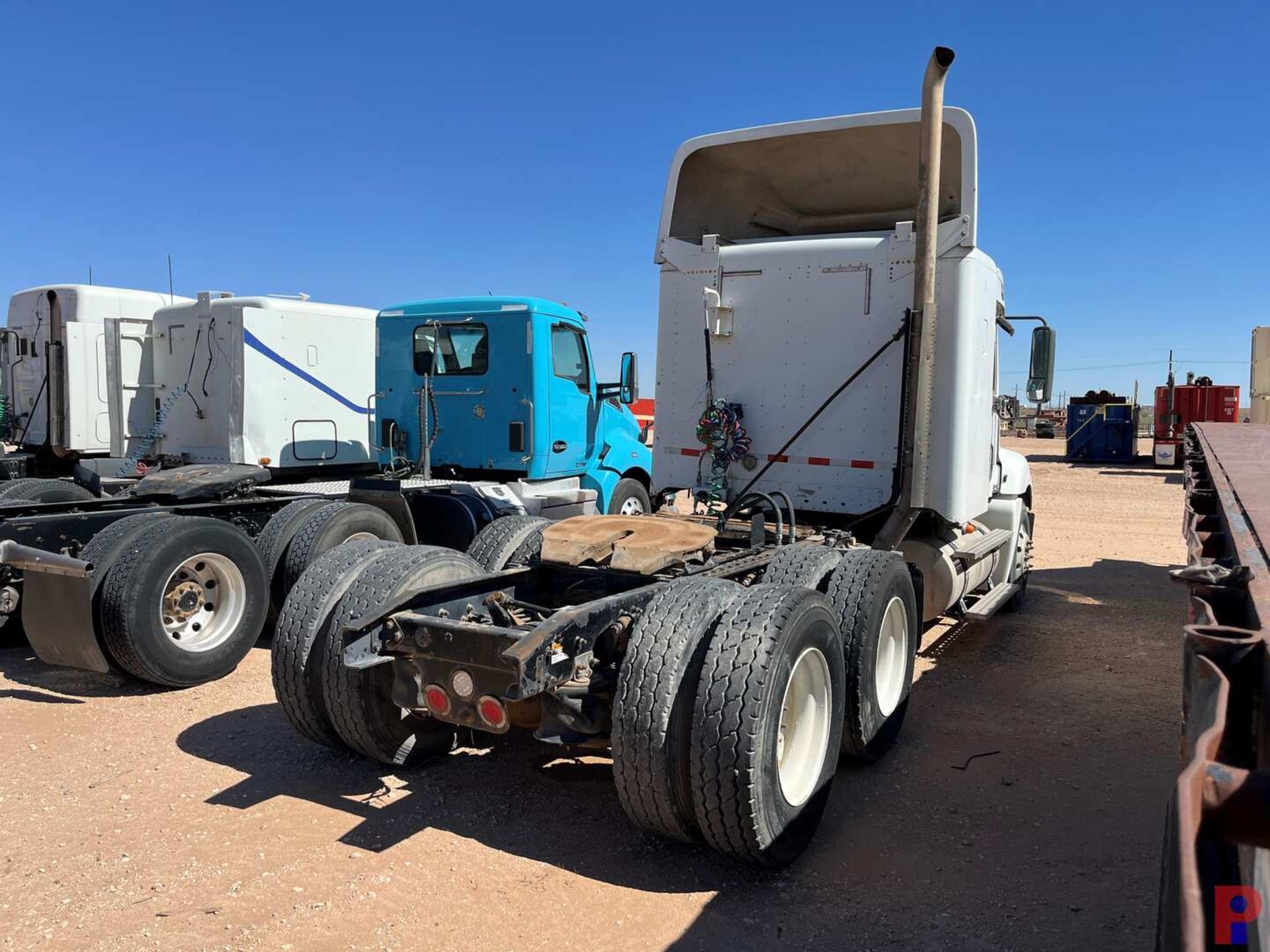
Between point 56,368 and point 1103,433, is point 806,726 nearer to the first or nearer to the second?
point 56,368

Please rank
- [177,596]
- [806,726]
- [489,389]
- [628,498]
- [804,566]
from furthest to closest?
[628,498]
[489,389]
[177,596]
[804,566]
[806,726]

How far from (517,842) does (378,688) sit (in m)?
0.92

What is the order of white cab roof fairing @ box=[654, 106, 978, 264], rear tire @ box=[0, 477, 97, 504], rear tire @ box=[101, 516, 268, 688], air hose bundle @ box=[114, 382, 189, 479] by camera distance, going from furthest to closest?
air hose bundle @ box=[114, 382, 189, 479] → rear tire @ box=[0, 477, 97, 504] → white cab roof fairing @ box=[654, 106, 978, 264] → rear tire @ box=[101, 516, 268, 688]

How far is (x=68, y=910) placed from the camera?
342cm

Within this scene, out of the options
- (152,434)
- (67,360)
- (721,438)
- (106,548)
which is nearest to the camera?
(106,548)

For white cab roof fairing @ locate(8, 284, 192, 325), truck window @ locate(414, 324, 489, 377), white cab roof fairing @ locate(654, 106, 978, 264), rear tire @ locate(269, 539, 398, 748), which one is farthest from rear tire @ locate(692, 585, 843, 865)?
white cab roof fairing @ locate(8, 284, 192, 325)

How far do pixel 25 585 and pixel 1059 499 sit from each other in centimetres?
1881

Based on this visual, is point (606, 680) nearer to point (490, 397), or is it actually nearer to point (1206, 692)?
point (1206, 692)

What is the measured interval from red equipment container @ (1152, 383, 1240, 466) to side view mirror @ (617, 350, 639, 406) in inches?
897

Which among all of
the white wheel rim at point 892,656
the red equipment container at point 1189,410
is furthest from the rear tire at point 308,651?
the red equipment container at point 1189,410

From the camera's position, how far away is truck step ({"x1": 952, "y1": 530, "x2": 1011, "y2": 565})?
21.7ft

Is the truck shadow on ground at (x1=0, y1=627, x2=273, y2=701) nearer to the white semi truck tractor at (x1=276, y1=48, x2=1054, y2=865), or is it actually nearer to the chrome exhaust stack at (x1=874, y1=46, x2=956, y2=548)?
the white semi truck tractor at (x1=276, y1=48, x2=1054, y2=865)

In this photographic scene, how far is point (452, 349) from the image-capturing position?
9828 millimetres

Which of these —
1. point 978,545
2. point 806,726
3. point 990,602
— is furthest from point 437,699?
point 990,602
